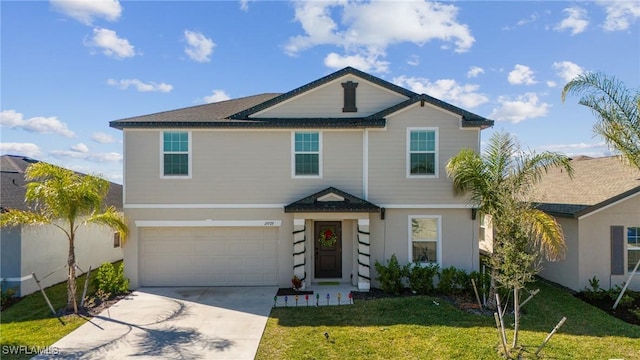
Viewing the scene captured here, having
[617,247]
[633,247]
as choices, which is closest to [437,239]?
[617,247]

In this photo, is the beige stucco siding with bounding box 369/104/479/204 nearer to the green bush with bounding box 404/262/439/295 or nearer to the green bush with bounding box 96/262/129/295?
the green bush with bounding box 404/262/439/295

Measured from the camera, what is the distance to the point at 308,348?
744 cm

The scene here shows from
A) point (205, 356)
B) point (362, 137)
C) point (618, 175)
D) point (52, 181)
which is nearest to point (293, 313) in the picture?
point (205, 356)

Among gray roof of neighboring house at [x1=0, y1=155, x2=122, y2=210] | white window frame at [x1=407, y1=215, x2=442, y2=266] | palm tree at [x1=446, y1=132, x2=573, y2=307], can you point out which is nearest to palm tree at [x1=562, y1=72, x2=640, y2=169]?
palm tree at [x1=446, y1=132, x2=573, y2=307]

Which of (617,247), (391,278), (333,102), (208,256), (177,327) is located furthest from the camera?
(333,102)

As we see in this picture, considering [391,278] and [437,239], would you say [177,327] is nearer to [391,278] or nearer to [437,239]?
[391,278]

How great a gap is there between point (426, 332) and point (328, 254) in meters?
5.13

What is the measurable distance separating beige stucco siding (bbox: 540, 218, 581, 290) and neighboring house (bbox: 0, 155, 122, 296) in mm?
17099

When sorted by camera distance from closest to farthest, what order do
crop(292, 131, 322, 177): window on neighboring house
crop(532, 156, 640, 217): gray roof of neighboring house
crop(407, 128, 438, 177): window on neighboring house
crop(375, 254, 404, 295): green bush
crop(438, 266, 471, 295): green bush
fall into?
crop(438, 266, 471, 295): green bush, crop(375, 254, 404, 295): green bush, crop(532, 156, 640, 217): gray roof of neighboring house, crop(407, 128, 438, 177): window on neighboring house, crop(292, 131, 322, 177): window on neighboring house

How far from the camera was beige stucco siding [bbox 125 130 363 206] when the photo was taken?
12375mm

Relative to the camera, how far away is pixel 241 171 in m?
12.4

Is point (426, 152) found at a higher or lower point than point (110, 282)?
higher

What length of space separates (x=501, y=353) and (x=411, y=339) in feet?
5.77

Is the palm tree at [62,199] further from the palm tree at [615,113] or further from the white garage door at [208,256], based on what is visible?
the palm tree at [615,113]
